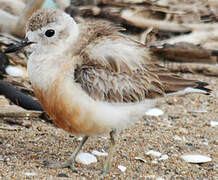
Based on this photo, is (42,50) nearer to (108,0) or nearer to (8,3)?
(108,0)

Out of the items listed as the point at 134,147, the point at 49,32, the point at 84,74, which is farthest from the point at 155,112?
the point at 49,32

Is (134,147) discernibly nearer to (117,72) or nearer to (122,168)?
(122,168)

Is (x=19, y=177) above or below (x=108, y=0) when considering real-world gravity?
below

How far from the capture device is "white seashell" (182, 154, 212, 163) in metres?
4.59

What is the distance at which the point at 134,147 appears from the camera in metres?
4.86

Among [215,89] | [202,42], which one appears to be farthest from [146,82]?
[202,42]

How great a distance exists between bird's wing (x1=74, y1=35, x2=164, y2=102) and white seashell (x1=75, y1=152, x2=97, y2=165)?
0.81 metres

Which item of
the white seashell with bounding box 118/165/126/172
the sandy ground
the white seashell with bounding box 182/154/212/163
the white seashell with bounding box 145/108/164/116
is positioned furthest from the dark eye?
the white seashell with bounding box 145/108/164/116

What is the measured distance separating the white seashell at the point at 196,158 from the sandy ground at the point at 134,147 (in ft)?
0.14

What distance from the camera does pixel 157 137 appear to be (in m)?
5.19

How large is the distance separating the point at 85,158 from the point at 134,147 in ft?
2.09

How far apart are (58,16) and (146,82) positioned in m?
0.99

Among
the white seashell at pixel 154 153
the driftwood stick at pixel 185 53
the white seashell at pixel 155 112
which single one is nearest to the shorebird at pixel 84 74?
the white seashell at pixel 154 153

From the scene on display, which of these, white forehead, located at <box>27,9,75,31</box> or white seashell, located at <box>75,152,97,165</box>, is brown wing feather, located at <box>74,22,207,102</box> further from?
white seashell, located at <box>75,152,97,165</box>
